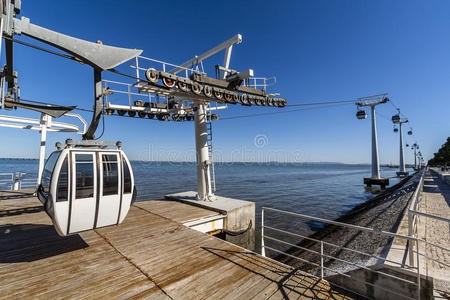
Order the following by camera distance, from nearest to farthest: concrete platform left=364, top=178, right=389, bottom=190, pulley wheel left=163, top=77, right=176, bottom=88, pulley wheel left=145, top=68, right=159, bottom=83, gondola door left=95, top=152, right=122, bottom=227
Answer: gondola door left=95, top=152, right=122, bottom=227 < pulley wheel left=145, top=68, right=159, bottom=83 < pulley wheel left=163, top=77, right=176, bottom=88 < concrete platform left=364, top=178, right=389, bottom=190

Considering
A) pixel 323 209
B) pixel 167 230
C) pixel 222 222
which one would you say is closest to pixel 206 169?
pixel 222 222

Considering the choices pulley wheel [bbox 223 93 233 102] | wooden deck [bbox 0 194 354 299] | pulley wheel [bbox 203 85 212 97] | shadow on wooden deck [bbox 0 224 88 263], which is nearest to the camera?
wooden deck [bbox 0 194 354 299]

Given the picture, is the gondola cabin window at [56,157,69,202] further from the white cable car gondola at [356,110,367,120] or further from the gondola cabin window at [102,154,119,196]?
the white cable car gondola at [356,110,367,120]

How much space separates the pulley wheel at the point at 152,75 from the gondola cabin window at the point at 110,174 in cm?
421

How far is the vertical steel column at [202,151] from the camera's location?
11461 millimetres

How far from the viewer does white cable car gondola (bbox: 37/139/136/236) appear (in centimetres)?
462

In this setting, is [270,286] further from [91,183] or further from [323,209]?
[323,209]

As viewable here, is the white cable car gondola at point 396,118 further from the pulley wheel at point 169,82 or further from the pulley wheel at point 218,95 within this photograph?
the pulley wheel at point 169,82

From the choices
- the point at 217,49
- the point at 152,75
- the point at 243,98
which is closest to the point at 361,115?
the point at 243,98

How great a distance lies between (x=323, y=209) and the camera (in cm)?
1986

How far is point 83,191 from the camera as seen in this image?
16.2ft

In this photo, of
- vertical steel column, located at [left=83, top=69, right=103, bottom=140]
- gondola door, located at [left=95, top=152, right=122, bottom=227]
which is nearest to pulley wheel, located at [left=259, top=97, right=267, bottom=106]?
vertical steel column, located at [left=83, top=69, right=103, bottom=140]

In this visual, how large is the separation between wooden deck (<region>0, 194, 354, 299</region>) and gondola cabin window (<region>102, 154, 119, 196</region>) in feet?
5.89

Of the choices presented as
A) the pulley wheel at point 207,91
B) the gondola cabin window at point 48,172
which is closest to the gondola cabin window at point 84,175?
the gondola cabin window at point 48,172
